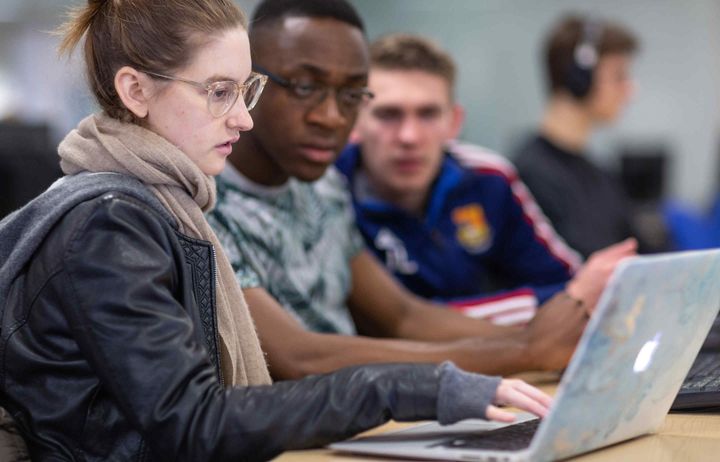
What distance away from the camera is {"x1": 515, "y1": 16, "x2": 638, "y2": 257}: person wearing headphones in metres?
3.73

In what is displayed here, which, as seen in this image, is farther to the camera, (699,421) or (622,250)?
(622,250)

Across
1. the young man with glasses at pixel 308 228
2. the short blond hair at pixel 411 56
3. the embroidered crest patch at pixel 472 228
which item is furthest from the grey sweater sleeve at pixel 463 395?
the short blond hair at pixel 411 56

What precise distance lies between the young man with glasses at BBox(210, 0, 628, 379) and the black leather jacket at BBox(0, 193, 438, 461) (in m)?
0.47

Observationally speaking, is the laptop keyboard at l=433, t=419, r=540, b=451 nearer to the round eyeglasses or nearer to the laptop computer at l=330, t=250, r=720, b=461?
the laptop computer at l=330, t=250, r=720, b=461

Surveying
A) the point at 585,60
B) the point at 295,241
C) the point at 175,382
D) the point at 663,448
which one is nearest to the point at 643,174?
the point at 585,60

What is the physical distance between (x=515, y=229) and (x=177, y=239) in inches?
60.7

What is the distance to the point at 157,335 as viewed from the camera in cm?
121

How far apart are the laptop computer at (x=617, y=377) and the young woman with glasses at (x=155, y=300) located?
2.2 inches

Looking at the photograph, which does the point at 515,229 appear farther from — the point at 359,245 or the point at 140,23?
the point at 140,23

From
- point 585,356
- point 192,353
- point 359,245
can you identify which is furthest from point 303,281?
point 585,356

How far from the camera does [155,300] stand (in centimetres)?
123

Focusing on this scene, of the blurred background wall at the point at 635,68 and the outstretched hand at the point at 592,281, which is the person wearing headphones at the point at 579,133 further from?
the blurred background wall at the point at 635,68

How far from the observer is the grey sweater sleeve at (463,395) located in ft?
3.94

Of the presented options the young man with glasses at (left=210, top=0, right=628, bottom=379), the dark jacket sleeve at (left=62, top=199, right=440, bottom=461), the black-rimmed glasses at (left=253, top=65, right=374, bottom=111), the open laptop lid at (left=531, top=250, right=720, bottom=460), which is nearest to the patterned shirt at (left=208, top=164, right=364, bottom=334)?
the young man with glasses at (left=210, top=0, right=628, bottom=379)
